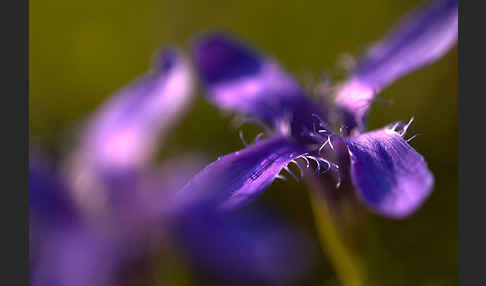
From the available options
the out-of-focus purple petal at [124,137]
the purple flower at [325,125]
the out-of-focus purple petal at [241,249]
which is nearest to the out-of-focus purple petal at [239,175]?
the purple flower at [325,125]

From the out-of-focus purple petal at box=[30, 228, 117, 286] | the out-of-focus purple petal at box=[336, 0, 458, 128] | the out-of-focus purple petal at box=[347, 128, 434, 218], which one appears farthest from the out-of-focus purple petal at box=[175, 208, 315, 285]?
the out-of-focus purple petal at box=[347, 128, 434, 218]

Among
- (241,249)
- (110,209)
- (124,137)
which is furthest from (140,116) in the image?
(241,249)

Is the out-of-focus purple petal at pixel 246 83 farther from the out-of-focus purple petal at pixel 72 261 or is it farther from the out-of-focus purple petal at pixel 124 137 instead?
the out-of-focus purple petal at pixel 72 261

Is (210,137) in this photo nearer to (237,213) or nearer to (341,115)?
(237,213)

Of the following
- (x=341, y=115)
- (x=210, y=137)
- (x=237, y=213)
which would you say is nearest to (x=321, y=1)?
(x=210, y=137)

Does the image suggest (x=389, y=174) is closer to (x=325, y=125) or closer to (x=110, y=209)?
(x=325, y=125)

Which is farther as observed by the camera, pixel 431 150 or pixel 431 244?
pixel 431 150

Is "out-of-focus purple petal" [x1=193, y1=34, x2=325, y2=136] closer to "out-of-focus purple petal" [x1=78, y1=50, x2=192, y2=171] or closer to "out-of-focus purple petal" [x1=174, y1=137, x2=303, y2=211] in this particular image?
"out-of-focus purple petal" [x1=78, y1=50, x2=192, y2=171]
